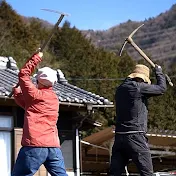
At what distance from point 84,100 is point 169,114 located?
1456cm

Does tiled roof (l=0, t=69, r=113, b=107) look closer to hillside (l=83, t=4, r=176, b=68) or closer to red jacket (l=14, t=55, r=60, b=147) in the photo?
red jacket (l=14, t=55, r=60, b=147)

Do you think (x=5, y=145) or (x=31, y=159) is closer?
(x=31, y=159)

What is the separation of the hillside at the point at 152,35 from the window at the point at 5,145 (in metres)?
52.1

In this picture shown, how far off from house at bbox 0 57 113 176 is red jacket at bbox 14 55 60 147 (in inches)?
196

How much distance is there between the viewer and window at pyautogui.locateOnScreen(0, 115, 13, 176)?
10.4 meters

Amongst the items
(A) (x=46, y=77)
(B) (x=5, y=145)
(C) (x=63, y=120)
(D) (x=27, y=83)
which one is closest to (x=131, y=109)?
(A) (x=46, y=77)

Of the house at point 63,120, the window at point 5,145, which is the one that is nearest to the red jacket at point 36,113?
the house at point 63,120

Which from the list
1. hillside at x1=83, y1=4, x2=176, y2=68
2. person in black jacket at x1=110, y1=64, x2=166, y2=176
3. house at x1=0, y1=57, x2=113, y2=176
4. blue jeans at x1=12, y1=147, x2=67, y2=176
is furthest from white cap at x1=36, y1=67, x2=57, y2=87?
hillside at x1=83, y1=4, x2=176, y2=68

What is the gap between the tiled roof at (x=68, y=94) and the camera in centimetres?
1062

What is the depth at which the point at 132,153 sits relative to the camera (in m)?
5.10

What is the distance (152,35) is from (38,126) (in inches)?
2737

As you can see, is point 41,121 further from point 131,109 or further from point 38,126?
point 131,109

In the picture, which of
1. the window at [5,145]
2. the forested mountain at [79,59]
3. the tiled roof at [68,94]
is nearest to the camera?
the window at [5,145]

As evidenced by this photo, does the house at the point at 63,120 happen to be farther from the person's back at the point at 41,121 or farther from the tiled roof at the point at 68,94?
the person's back at the point at 41,121
